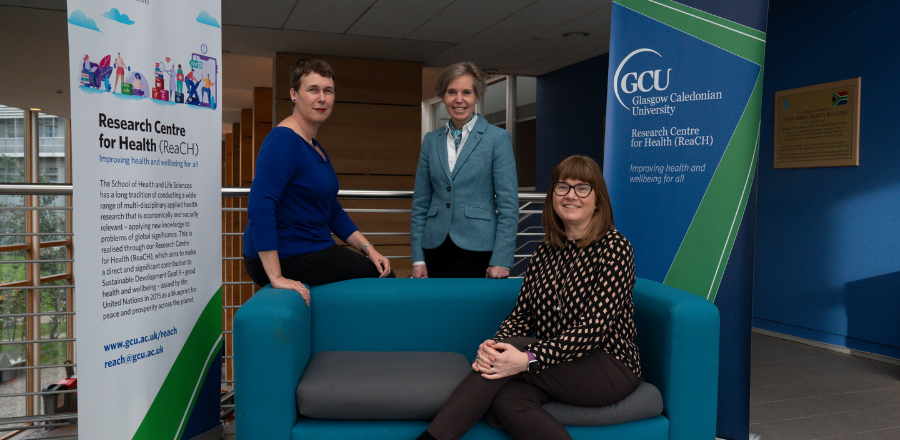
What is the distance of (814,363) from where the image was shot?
434cm

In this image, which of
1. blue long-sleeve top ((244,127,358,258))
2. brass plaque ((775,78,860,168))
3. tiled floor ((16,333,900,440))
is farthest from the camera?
brass plaque ((775,78,860,168))

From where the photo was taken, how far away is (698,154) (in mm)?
2477

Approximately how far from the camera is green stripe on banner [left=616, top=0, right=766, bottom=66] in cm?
240

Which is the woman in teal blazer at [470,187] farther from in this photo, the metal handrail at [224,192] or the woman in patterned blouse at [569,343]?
the metal handrail at [224,192]

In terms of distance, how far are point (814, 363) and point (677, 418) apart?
306 cm

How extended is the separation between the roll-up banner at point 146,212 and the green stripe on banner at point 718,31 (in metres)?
1.82

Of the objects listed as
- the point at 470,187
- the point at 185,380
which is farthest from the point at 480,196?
the point at 185,380

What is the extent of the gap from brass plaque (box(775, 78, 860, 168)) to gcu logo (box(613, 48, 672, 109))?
3.06 metres

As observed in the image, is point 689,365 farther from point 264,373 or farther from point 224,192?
point 224,192

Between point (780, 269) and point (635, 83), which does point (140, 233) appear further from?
point (780, 269)

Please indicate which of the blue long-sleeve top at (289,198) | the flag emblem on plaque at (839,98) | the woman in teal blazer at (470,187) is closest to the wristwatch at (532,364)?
the woman in teal blazer at (470,187)

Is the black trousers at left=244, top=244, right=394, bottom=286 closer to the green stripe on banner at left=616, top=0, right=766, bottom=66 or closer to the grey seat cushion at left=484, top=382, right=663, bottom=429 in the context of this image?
the grey seat cushion at left=484, top=382, right=663, bottom=429

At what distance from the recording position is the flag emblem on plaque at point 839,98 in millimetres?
4738

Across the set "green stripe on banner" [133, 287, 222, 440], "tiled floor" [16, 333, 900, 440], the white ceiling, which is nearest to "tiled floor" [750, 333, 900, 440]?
"tiled floor" [16, 333, 900, 440]
